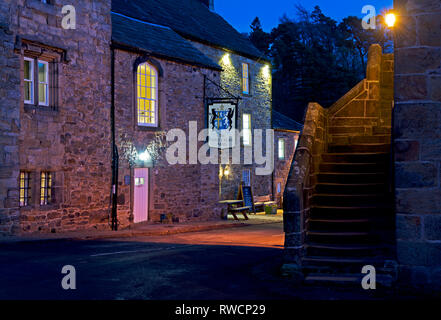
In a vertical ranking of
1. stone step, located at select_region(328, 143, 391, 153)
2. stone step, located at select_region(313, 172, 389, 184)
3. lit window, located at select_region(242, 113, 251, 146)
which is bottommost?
stone step, located at select_region(313, 172, 389, 184)

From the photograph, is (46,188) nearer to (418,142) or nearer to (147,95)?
(147,95)

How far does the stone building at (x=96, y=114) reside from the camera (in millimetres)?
15039

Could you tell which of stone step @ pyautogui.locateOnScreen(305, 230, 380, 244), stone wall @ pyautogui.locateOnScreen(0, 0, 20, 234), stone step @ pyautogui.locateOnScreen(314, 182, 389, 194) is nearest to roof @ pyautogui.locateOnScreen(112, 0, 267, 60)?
stone wall @ pyautogui.locateOnScreen(0, 0, 20, 234)

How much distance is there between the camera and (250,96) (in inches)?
1220

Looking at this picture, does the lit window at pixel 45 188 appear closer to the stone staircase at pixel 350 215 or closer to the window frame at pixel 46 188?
the window frame at pixel 46 188

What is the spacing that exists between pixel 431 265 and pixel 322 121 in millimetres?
4738

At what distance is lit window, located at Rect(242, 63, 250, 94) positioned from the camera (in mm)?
30550

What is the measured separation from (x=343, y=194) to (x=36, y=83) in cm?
1050

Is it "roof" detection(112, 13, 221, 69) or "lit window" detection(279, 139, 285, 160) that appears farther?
"lit window" detection(279, 139, 285, 160)

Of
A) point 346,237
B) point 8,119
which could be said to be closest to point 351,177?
point 346,237

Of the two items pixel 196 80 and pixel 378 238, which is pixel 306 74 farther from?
pixel 378 238

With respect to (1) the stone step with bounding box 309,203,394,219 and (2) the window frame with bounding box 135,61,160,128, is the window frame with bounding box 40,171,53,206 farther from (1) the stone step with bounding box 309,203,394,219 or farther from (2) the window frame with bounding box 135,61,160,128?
(1) the stone step with bounding box 309,203,394,219

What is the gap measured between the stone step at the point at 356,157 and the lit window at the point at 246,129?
1964 centimetres
